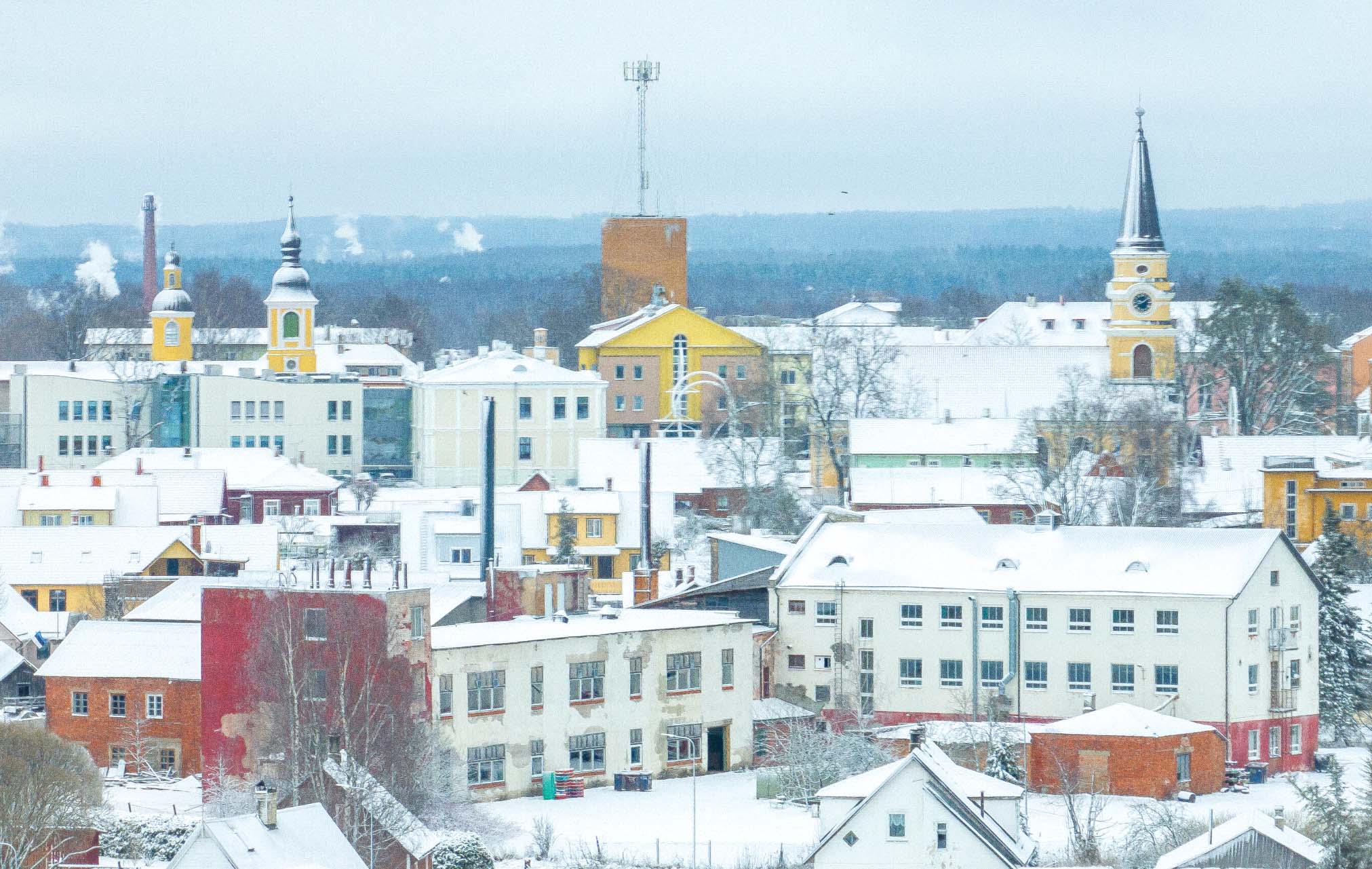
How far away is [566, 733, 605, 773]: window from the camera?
4684 cm

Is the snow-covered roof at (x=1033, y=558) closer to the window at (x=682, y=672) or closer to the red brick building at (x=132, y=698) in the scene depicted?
the window at (x=682, y=672)

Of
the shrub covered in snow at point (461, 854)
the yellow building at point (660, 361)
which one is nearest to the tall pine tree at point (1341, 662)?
the shrub covered in snow at point (461, 854)

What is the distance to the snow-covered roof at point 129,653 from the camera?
46.9m

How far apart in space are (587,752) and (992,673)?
6850 millimetres

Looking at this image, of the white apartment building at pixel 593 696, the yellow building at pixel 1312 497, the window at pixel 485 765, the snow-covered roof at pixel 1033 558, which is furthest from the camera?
the yellow building at pixel 1312 497

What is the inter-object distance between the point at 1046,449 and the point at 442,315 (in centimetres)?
11144

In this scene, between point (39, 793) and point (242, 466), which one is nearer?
point (39, 793)

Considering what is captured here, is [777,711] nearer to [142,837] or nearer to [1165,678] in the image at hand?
[1165,678]

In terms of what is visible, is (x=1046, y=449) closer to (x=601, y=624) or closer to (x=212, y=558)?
(x=212, y=558)

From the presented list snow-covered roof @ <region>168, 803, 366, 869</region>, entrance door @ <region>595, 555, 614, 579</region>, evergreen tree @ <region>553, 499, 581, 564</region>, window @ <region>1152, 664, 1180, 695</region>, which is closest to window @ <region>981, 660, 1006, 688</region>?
window @ <region>1152, 664, 1180, 695</region>

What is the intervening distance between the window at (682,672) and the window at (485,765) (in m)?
3.45

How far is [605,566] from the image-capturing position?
2643 inches

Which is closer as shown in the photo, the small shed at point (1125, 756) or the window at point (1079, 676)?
the small shed at point (1125, 756)

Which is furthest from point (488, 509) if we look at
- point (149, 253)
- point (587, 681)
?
point (149, 253)
